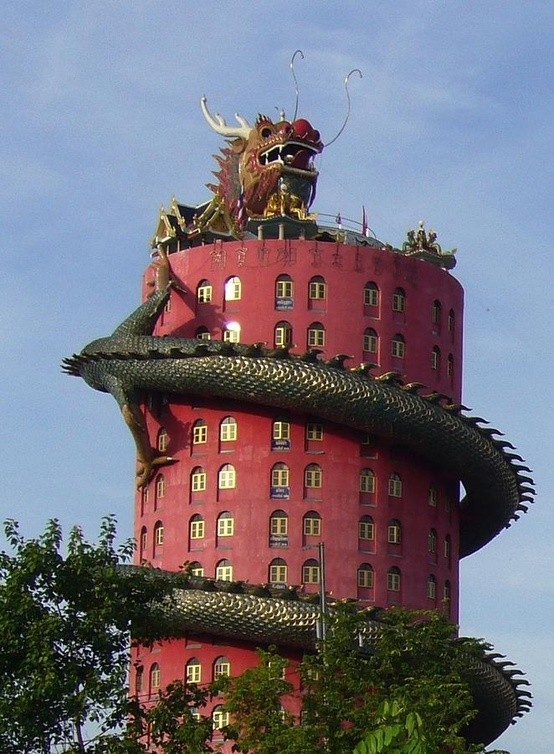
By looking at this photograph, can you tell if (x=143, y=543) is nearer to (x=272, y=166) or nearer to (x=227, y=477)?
(x=227, y=477)

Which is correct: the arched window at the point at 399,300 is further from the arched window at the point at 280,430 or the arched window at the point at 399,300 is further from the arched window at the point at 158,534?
the arched window at the point at 158,534

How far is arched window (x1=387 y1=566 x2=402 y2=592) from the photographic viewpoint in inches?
2157

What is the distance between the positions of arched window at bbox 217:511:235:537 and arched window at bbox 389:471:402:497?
430 cm

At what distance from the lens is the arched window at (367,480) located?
181 ft

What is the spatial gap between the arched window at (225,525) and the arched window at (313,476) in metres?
2.15

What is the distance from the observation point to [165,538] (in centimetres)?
5572

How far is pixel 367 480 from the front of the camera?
55125mm

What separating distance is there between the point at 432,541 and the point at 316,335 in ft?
21.0

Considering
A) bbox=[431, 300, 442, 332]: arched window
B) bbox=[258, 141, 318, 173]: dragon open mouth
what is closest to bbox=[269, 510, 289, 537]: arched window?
bbox=[431, 300, 442, 332]: arched window

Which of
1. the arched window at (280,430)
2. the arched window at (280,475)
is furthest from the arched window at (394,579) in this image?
the arched window at (280,430)

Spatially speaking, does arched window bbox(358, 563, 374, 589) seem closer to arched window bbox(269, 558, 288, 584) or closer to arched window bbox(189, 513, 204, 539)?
arched window bbox(269, 558, 288, 584)

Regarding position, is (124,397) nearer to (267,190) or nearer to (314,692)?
(267,190)

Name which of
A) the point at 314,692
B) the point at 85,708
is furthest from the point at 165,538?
the point at 85,708

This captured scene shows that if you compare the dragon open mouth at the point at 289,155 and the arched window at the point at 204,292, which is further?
the dragon open mouth at the point at 289,155
